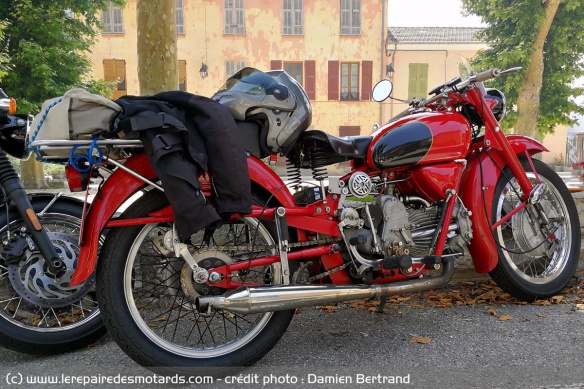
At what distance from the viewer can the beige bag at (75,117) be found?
2164 mm

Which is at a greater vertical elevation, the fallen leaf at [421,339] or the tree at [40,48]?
the tree at [40,48]

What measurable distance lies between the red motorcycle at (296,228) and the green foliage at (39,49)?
11.1 m

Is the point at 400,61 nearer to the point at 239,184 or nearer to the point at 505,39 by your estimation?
the point at 505,39

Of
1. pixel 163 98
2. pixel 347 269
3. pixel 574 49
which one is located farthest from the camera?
pixel 574 49

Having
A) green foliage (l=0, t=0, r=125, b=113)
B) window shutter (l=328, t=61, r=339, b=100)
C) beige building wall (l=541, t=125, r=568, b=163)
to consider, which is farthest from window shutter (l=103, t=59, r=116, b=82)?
beige building wall (l=541, t=125, r=568, b=163)

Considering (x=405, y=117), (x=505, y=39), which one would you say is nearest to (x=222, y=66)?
(x=505, y=39)

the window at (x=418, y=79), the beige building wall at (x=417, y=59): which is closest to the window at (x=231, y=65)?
the beige building wall at (x=417, y=59)

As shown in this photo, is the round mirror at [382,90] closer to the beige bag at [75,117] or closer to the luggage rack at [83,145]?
the luggage rack at [83,145]

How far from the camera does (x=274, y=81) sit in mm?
2691

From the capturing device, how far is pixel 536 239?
139 inches

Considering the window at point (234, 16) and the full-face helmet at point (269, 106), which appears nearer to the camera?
the full-face helmet at point (269, 106)

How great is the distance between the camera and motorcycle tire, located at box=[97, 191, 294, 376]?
2.35 metres

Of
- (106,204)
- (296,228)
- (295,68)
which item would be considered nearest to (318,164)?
(296,228)

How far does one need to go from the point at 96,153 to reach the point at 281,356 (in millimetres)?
1394
